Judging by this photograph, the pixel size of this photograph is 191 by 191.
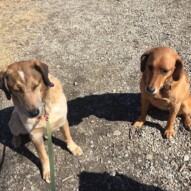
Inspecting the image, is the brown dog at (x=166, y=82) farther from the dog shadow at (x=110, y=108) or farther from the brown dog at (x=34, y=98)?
the brown dog at (x=34, y=98)

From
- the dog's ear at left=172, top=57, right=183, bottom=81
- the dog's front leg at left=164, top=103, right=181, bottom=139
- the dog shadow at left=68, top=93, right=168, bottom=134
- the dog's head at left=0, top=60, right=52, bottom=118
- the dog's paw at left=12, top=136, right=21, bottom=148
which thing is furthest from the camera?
the dog shadow at left=68, top=93, right=168, bottom=134

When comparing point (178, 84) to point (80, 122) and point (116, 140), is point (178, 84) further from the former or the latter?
point (80, 122)

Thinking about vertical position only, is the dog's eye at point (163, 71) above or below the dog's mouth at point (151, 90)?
above

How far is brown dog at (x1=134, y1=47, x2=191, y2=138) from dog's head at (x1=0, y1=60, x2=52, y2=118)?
4.02 ft

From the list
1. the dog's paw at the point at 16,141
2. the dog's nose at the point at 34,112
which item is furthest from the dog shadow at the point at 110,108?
the dog's nose at the point at 34,112

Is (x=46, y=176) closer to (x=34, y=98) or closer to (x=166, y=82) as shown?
(x=34, y=98)

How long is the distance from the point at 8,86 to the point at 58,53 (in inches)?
127

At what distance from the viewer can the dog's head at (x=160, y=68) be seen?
387cm

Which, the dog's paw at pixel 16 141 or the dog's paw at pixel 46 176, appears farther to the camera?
the dog's paw at pixel 16 141

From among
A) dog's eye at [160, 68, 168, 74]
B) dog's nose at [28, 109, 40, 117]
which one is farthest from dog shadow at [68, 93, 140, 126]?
dog's nose at [28, 109, 40, 117]

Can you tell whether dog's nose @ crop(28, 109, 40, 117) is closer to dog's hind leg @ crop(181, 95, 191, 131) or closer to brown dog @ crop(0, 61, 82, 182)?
brown dog @ crop(0, 61, 82, 182)

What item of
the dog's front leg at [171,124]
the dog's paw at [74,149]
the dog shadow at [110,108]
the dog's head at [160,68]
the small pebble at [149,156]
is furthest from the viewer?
the dog shadow at [110,108]

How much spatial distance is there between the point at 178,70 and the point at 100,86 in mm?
2086

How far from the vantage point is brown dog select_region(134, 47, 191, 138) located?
12.8 feet
